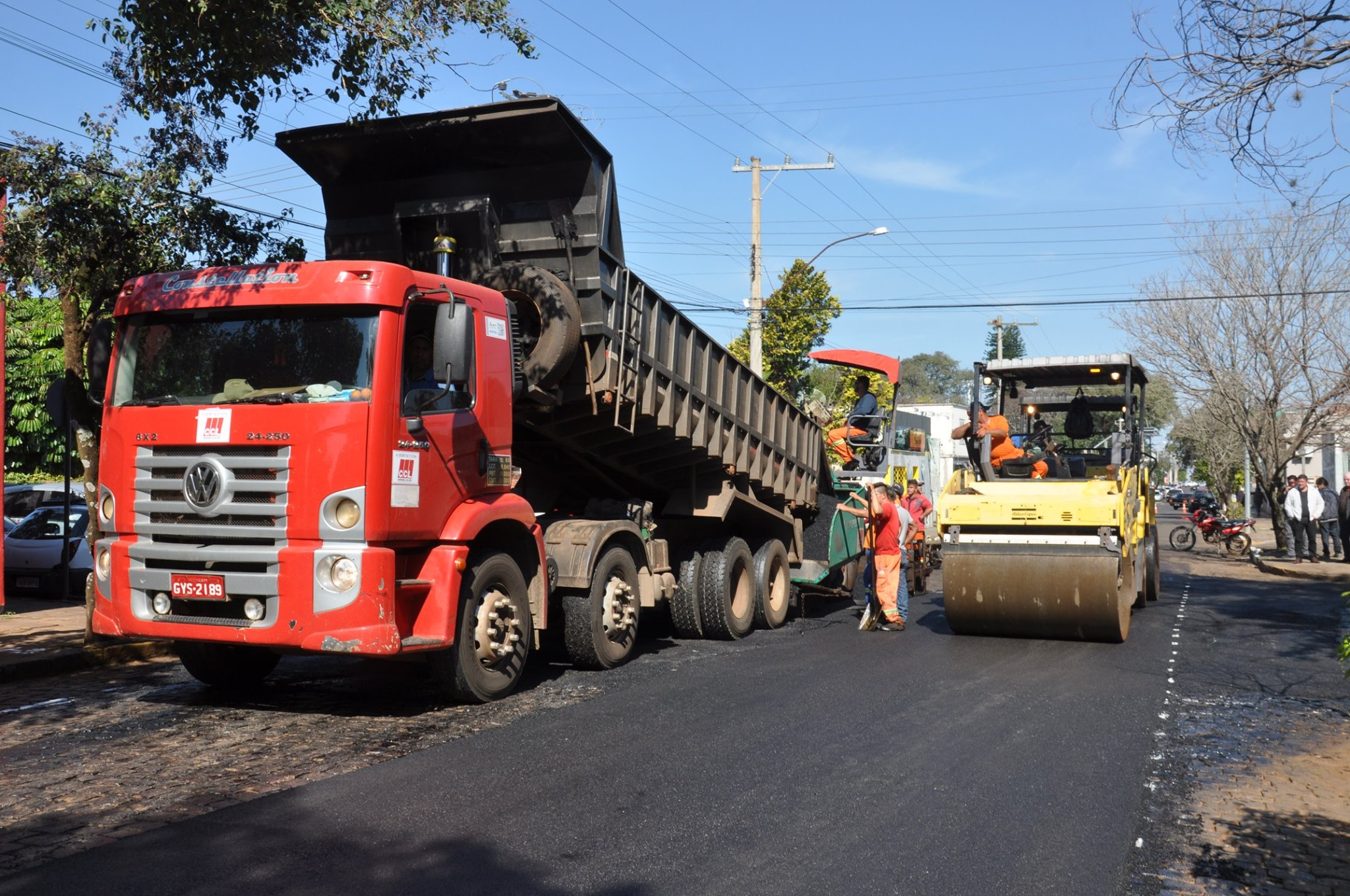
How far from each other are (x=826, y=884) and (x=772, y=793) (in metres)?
1.22

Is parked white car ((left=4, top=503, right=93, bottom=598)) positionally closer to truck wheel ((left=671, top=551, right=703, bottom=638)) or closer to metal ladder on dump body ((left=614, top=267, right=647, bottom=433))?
truck wheel ((left=671, top=551, right=703, bottom=638))

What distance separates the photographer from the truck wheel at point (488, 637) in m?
7.45

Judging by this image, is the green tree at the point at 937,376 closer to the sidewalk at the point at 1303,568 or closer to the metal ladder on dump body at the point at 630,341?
the sidewalk at the point at 1303,568

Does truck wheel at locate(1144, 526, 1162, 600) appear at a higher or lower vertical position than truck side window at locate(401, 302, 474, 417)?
lower

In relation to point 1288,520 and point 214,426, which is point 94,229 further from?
point 1288,520

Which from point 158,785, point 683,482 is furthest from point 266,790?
point 683,482

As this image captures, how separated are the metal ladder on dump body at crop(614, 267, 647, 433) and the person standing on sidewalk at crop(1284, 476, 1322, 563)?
53.1 ft

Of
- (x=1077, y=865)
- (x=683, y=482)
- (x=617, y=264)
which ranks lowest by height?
(x=1077, y=865)

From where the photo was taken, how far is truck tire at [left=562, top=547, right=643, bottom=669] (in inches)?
351

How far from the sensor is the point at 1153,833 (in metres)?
5.14

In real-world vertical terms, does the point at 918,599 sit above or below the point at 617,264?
below

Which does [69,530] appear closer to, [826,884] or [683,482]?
[683,482]

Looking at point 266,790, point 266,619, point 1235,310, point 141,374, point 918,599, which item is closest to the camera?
point 266,790

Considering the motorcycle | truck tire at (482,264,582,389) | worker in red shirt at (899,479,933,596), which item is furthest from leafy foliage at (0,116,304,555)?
the motorcycle
